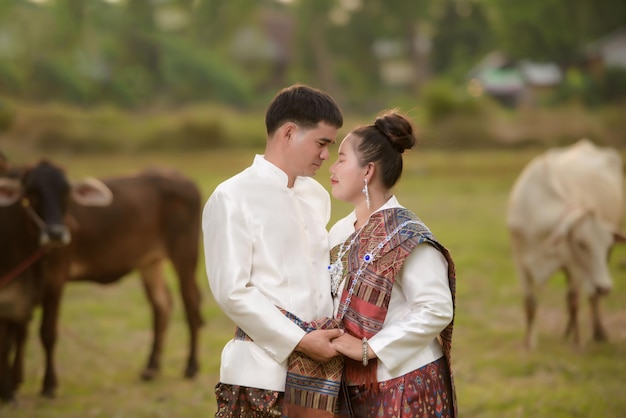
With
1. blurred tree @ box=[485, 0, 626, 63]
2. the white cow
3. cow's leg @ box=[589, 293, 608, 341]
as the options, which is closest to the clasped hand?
the white cow

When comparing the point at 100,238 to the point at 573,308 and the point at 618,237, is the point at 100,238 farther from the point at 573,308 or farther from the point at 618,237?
the point at 618,237

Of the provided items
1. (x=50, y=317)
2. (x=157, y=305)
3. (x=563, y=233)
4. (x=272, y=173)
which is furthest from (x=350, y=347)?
(x=563, y=233)

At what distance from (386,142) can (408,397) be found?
749mm

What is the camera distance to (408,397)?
2.63 metres

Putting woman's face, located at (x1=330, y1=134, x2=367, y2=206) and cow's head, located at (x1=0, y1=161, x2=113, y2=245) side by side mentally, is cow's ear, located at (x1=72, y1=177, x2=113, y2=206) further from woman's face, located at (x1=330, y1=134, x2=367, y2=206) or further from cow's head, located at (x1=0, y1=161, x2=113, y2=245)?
woman's face, located at (x1=330, y1=134, x2=367, y2=206)

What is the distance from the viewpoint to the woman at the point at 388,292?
8.55 ft

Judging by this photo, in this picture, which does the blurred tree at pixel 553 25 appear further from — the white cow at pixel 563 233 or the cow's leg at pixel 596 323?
the cow's leg at pixel 596 323

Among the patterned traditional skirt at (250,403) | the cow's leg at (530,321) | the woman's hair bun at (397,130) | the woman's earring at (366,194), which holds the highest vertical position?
the cow's leg at (530,321)

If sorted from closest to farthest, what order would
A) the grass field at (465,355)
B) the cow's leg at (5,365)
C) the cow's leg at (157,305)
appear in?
the grass field at (465,355), the cow's leg at (5,365), the cow's leg at (157,305)

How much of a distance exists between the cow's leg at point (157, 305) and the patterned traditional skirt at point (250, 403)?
12.0 feet

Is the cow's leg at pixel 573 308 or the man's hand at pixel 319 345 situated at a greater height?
the cow's leg at pixel 573 308

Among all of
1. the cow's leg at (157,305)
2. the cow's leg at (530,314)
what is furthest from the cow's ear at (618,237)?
the cow's leg at (157,305)

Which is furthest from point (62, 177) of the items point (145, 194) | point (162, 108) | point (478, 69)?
point (478, 69)

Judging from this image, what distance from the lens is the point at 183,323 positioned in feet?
26.9
